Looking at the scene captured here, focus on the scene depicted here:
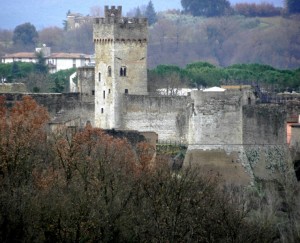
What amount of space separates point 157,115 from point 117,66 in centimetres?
250

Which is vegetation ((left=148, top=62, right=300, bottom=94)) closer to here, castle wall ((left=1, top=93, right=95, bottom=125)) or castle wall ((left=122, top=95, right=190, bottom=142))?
castle wall ((left=1, top=93, right=95, bottom=125))

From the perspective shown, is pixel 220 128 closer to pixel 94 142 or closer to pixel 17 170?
pixel 94 142

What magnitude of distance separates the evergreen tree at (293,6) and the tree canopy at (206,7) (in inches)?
611

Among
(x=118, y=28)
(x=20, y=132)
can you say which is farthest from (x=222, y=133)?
(x=118, y=28)

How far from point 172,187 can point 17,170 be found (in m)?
3.71

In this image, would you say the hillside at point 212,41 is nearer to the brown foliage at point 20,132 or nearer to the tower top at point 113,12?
the tower top at point 113,12

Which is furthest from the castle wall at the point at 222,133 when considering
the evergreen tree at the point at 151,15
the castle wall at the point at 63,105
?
the evergreen tree at the point at 151,15

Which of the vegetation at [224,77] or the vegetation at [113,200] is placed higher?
the vegetation at [224,77]

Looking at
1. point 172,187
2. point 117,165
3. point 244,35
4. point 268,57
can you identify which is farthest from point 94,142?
point 244,35

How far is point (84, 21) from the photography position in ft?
424

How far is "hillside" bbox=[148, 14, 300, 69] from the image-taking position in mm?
99500

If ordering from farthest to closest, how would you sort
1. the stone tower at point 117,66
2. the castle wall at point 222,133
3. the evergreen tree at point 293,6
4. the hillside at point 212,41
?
the evergreen tree at point 293,6, the hillside at point 212,41, the stone tower at point 117,66, the castle wall at point 222,133

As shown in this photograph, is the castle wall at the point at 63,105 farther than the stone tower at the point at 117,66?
No

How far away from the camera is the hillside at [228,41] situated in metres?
99.5
